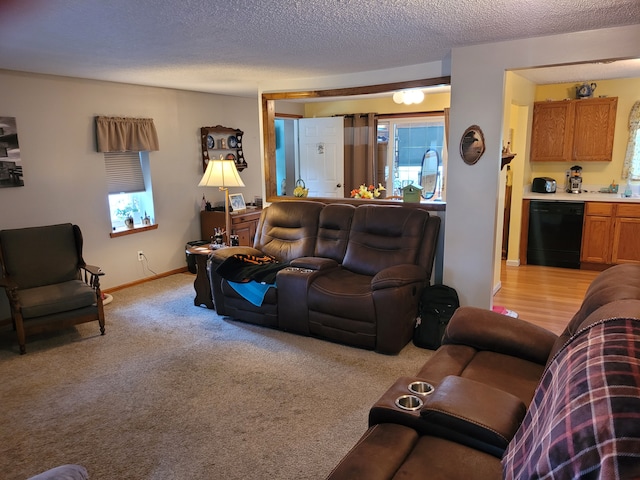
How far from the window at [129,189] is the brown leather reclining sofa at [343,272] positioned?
5.65 feet

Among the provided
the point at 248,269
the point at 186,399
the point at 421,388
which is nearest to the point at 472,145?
the point at 248,269

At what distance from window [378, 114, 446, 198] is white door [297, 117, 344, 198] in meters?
0.73

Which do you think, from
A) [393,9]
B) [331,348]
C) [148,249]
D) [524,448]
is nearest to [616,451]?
[524,448]

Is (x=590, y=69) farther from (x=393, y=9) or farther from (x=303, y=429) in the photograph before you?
(x=303, y=429)

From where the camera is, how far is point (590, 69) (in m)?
4.86

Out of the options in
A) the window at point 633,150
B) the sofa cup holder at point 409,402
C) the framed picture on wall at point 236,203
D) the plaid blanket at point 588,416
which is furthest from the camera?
the framed picture on wall at point 236,203

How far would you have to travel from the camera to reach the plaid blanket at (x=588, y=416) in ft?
3.13

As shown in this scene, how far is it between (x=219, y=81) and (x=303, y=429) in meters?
3.92

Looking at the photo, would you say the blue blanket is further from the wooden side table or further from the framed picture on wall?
the framed picture on wall

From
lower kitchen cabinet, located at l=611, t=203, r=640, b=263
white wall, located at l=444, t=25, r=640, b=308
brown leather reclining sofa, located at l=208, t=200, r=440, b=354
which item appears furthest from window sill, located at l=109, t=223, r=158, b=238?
lower kitchen cabinet, located at l=611, t=203, r=640, b=263

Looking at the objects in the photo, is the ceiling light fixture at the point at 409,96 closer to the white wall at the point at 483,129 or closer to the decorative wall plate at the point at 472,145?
the white wall at the point at 483,129

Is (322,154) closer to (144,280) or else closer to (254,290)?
(144,280)

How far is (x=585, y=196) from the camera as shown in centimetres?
586

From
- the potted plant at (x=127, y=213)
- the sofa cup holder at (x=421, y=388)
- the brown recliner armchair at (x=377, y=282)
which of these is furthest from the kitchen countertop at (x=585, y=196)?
the potted plant at (x=127, y=213)
